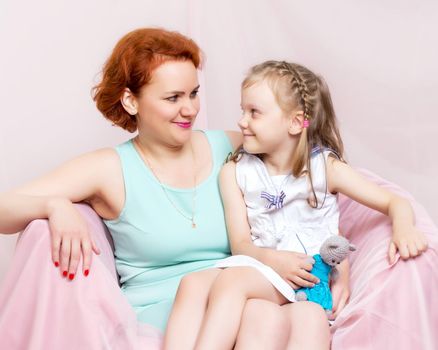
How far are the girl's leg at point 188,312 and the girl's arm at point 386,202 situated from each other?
410mm

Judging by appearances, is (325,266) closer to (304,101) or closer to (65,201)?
(304,101)

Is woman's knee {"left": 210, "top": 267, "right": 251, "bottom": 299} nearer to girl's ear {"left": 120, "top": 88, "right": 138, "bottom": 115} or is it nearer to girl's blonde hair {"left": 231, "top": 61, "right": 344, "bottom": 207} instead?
girl's blonde hair {"left": 231, "top": 61, "right": 344, "bottom": 207}

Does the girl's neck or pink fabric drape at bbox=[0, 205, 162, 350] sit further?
the girl's neck

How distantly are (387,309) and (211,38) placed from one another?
1482mm

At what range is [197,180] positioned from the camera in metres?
2.06

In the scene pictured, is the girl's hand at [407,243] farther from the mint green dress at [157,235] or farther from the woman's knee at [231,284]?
the mint green dress at [157,235]

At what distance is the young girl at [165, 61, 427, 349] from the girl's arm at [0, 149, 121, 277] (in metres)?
0.29

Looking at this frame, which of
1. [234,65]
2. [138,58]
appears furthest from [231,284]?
[234,65]

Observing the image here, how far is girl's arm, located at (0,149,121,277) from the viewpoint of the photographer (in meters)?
1.70

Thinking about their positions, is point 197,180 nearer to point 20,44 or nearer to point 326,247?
point 326,247

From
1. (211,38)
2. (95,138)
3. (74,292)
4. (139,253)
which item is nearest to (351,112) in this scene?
(211,38)

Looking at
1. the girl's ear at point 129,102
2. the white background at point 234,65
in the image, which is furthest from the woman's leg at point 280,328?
the white background at point 234,65

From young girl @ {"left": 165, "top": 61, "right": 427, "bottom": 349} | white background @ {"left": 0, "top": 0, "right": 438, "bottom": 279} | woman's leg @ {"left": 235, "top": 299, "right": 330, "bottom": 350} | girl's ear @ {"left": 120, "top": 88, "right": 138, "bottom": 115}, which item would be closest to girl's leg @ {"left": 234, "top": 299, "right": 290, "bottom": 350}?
woman's leg @ {"left": 235, "top": 299, "right": 330, "bottom": 350}

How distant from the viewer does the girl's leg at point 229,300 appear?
1.61 m
